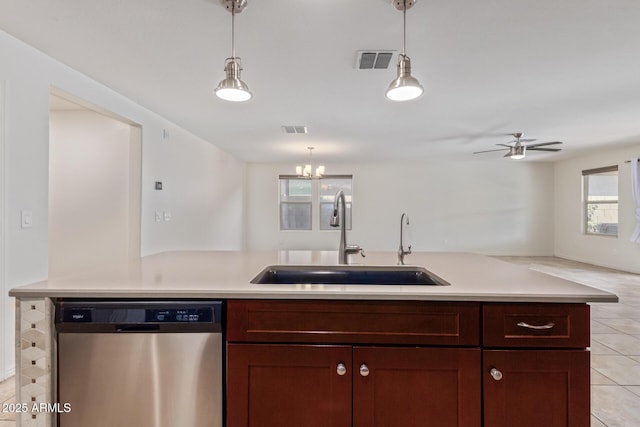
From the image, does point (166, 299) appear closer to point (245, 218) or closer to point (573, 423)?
point (573, 423)

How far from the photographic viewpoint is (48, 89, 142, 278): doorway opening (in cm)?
367

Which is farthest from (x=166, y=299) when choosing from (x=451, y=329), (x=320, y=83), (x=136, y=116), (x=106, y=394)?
(x=136, y=116)

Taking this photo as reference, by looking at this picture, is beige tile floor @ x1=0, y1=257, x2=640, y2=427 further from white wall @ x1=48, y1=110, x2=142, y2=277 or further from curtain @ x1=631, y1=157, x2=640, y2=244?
white wall @ x1=48, y1=110, x2=142, y2=277

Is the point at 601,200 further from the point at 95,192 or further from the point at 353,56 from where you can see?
the point at 95,192

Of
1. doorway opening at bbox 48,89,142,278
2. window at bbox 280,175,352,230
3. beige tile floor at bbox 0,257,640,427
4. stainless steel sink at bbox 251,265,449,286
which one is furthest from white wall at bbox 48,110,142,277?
window at bbox 280,175,352,230

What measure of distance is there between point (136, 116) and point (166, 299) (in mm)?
3165

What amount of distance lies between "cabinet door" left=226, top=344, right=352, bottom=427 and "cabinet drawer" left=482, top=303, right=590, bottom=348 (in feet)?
1.74

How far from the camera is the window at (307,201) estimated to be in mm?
8320

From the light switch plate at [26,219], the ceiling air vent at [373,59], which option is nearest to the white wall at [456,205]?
the ceiling air vent at [373,59]

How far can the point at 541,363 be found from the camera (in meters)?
1.14

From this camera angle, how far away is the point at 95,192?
12.1 feet

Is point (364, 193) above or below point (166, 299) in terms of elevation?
above

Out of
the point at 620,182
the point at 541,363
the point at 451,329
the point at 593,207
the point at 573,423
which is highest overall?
the point at 620,182

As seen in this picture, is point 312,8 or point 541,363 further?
point 312,8
